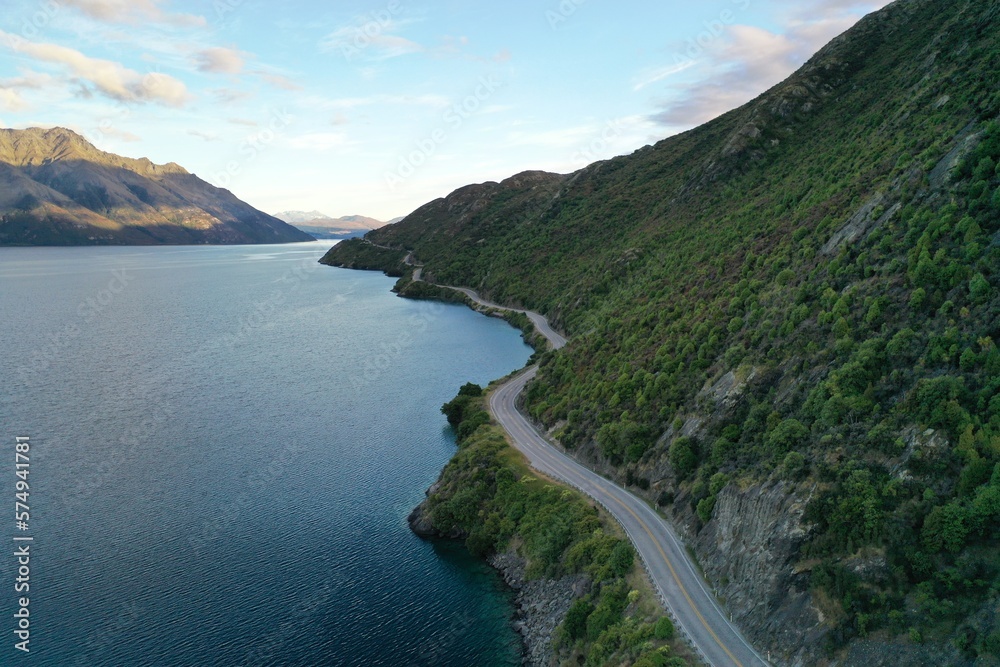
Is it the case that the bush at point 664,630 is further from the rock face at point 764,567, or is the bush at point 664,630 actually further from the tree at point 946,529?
the tree at point 946,529

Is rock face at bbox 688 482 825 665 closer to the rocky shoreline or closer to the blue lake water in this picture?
the rocky shoreline

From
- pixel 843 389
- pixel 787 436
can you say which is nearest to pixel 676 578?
pixel 787 436

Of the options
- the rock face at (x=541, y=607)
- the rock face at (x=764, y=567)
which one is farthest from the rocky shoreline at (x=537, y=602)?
the rock face at (x=764, y=567)

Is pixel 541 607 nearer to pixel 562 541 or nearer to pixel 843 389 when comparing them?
pixel 562 541

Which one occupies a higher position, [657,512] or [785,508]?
[785,508]

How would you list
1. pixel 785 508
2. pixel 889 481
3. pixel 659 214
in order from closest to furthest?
pixel 889 481
pixel 785 508
pixel 659 214

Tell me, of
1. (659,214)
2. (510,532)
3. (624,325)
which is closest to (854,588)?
(510,532)

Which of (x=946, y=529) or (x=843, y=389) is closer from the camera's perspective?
(x=946, y=529)

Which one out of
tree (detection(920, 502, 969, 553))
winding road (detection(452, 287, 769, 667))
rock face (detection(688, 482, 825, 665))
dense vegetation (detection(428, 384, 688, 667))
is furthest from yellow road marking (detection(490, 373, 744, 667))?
tree (detection(920, 502, 969, 553))

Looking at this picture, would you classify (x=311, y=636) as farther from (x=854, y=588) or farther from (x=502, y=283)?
(x=502, y=283)
